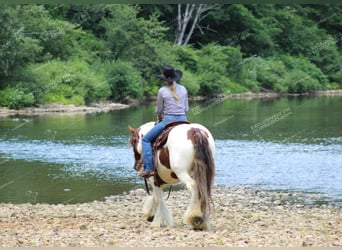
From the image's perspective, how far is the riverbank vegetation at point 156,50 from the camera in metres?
39.3


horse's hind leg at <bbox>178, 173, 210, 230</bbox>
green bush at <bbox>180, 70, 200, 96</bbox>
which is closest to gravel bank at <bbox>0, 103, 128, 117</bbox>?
green bush at <bbox>180, 70, 200, 96</bbox>

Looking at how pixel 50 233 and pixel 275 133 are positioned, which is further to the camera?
pixel 275 133

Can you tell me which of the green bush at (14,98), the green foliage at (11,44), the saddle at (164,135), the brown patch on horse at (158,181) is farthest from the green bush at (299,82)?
the saddle at (164,135)

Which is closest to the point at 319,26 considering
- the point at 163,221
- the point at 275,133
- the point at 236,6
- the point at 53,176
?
the point at 236,6

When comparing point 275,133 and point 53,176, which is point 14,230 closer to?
point 53,176

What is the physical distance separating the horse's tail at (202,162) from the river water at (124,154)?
16.6ft

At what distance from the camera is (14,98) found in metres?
36.8

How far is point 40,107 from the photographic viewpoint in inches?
1521

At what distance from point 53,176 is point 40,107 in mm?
21663

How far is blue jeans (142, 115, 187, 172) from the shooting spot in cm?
1016

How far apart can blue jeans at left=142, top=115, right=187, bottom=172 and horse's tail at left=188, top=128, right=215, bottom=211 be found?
586 millimetres

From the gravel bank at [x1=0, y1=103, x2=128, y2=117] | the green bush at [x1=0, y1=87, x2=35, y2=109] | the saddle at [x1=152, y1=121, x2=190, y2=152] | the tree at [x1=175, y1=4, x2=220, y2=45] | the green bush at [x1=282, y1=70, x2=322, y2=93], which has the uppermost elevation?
the tree at [x1=175, y1=4, x2=220, y2=45]

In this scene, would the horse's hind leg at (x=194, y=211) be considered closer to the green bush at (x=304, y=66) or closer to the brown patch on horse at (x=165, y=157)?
the brown patch on horse at (x=165, y=157)

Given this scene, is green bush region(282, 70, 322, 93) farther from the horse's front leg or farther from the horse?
the horse
